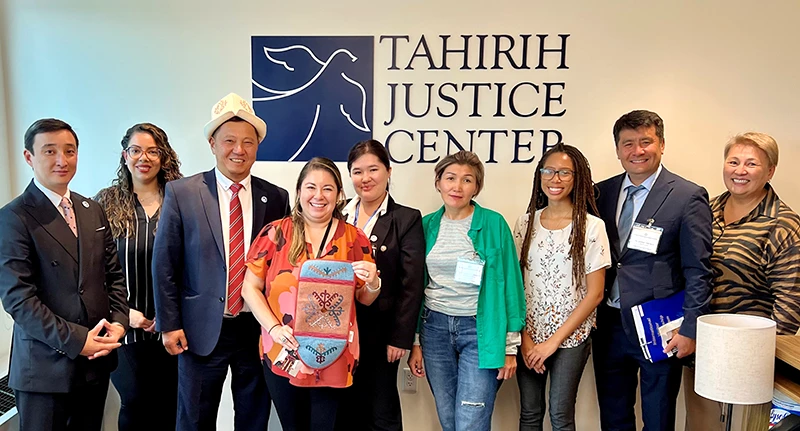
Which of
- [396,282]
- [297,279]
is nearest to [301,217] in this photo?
[297,279]

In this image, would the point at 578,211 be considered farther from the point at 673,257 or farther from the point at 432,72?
the point at 432,72

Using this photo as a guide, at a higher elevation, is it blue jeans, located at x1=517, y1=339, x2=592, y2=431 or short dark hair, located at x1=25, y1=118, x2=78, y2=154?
short dark hair, located at x1=25, y1=118, x2=78, y2=154

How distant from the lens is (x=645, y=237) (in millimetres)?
2115

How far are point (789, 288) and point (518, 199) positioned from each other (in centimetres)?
125

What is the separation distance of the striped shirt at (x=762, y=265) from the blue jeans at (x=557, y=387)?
0.64 meters

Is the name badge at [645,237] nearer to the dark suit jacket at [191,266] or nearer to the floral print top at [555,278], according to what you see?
the floral print top at [555,278]

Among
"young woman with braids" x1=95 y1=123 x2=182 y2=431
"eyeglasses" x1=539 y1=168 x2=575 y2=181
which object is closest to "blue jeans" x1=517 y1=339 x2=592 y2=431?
"eyeglasses" x1=539 y1=168 x2=575 y2=181

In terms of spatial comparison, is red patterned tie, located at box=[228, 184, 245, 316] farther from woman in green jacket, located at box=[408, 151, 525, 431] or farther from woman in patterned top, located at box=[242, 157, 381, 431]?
woman in green jacket, located at box=[408, 151, 525, 431]

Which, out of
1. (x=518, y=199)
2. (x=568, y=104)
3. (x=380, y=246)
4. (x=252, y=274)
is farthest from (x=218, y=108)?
(x=568, y=104)

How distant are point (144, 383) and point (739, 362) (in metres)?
2.50

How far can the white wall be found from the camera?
8.46 ft

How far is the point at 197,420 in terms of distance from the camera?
2.02 metres

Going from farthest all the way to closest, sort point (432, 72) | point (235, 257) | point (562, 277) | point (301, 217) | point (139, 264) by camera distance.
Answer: point (432, 72) < point (139, 264) < point (562, 277) < point (235, 257) < point (301, 217)

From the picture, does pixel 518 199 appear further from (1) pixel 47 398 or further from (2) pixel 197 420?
(1) pixel 47 398
